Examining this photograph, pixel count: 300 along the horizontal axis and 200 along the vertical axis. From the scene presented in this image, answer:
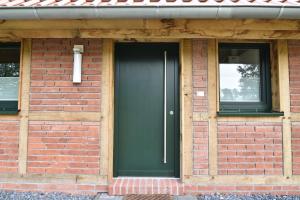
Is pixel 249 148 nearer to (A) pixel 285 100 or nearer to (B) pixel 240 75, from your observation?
(A) pixel 285 100

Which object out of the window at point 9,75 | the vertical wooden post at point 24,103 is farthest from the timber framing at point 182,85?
the window at point 9,75

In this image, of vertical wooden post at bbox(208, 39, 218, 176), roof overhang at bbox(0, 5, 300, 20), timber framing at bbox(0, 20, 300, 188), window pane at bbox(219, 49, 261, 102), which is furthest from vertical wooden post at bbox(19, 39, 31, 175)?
window pane at bbox(219, 49, 261, 102)

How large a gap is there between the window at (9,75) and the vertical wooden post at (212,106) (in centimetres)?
308

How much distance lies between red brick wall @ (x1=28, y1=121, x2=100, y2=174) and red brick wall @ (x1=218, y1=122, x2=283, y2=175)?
1.92 m

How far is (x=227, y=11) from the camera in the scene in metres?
3.10

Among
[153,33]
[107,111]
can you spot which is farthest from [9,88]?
[153,33]

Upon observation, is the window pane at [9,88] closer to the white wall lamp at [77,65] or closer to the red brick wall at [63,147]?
the red brick wall at [63,147]

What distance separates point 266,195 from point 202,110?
154 cm

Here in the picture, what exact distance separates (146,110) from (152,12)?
5.31 ft

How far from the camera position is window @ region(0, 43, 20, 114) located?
4007 millimetres

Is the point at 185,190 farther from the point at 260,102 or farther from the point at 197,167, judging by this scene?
the point at 260,102

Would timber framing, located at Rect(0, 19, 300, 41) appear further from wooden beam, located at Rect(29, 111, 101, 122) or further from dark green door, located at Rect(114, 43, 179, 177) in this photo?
wooden beam, located at Rect(29, 111, 101, 122)

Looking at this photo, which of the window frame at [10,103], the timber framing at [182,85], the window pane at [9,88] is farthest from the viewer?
the window pane at [9,88]

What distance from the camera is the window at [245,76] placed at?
3988 mm
